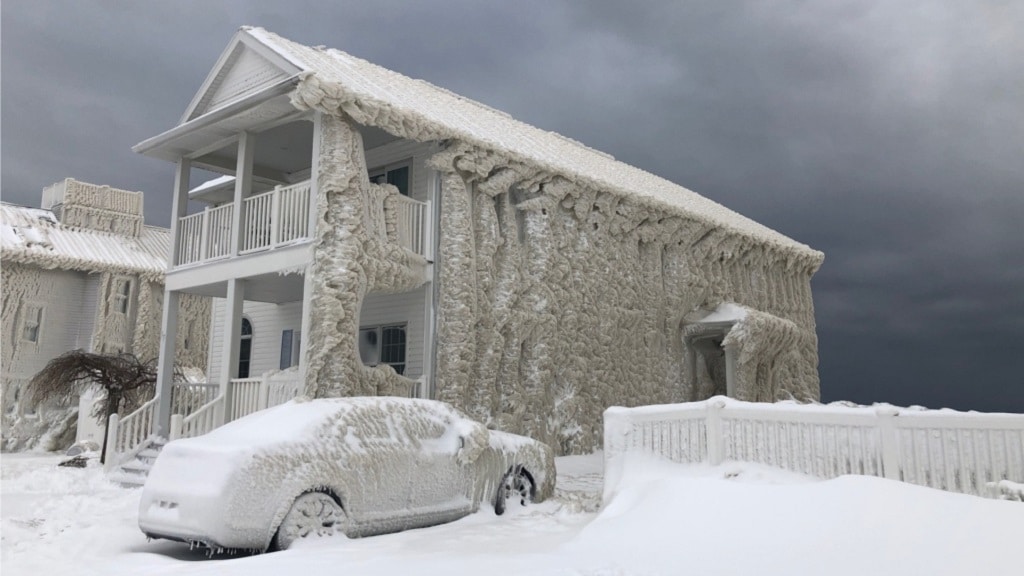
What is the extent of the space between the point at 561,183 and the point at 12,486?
12.0 metres

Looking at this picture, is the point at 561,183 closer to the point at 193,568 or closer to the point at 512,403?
the point at 512,403

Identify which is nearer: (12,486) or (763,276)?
(12,486)

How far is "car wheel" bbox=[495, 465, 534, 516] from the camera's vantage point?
Result: 9641mm

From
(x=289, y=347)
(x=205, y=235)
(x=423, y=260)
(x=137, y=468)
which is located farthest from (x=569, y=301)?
(x=137, y=468)

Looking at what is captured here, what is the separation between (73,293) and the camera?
29719mm

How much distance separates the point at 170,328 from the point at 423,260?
605cm

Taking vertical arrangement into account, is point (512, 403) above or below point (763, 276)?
below

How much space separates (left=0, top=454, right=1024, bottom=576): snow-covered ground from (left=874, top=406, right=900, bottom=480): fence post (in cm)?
88

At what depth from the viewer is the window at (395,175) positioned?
55.6 feet

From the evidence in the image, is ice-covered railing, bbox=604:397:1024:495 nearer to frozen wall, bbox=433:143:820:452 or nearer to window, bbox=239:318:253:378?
frozen wall, bbox=433:143:820:452

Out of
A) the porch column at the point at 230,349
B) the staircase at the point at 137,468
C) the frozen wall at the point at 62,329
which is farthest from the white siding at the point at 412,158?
the frozen wall at the point at 62,329

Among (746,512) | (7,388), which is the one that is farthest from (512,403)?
(7,388)

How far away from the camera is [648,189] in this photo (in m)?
22.7

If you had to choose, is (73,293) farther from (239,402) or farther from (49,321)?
(239,402)
